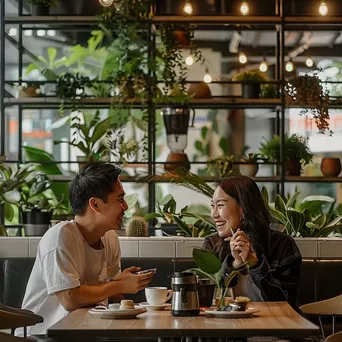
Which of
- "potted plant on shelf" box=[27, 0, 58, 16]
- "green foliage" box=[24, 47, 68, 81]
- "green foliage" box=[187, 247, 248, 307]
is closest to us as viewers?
"green foliage" box=[187, 247, 248, 307]

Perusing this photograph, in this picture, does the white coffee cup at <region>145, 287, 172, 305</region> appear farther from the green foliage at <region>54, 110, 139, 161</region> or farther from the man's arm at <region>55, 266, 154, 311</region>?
the green foliage at <region>54, 110, 139, 161</region>

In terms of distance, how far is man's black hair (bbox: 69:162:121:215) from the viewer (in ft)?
13.7

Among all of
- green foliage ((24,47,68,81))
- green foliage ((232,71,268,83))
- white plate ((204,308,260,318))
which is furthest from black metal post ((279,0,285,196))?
white plate ((204,308,260,318))

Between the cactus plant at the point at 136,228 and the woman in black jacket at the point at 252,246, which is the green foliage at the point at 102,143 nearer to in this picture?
the cactus plant at the point at 136,228

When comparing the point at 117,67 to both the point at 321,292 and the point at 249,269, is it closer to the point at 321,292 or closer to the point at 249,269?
the point at 321,292

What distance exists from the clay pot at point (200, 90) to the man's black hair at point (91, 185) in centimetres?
333

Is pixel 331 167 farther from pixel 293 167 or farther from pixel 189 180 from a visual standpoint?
pixel 189 180

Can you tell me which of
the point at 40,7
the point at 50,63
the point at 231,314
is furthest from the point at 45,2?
the point at 231,314

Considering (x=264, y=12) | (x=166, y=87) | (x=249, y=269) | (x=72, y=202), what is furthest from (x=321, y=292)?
(x=264, y=12)

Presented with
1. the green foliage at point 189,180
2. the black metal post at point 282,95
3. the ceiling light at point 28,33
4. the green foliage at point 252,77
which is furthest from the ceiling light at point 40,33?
the green foliage at point 189,180

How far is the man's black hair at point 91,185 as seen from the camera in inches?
164

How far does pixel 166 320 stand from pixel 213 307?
0.41 m

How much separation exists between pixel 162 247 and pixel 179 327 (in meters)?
2.61

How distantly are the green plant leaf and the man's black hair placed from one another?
67cm
